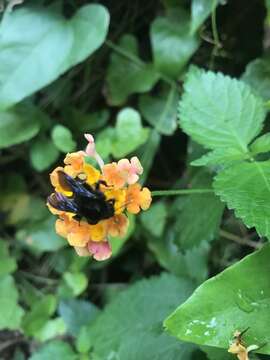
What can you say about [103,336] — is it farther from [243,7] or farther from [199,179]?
[243,7]

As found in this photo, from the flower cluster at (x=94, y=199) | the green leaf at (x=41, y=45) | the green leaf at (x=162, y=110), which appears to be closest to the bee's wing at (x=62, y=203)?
the flower cluster at (x=94, y=199)

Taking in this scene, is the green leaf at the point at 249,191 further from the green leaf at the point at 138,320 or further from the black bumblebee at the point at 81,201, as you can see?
the green leaf at the point at 138,320

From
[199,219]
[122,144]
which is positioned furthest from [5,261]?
[199,219]

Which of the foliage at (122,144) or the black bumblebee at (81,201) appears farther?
the foliage at (122,144)

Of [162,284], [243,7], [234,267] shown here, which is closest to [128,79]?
[243,7]

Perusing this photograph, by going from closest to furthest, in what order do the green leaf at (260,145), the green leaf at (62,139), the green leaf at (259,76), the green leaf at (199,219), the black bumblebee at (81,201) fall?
the black bumblebee at (81,201) → the green leaf at (260,145) → the green leaf at (199,219) → the green leaf at (259,76) → the green leaf at (62,139)

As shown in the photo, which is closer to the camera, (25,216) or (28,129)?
(28,129)

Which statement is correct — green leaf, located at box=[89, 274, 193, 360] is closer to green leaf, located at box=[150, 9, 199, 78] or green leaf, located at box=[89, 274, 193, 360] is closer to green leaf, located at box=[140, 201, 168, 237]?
green leaf, located at box=[140, 201, 168, 237]
